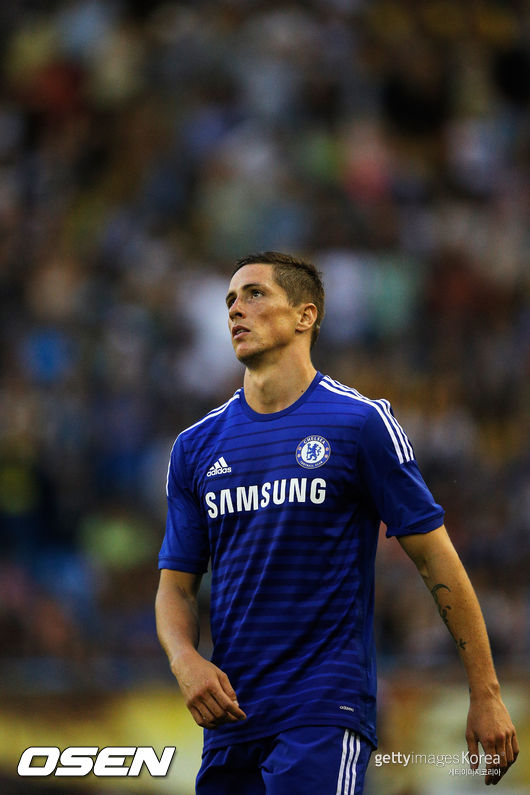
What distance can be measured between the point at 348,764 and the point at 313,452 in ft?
3.13

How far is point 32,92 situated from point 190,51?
1.81m

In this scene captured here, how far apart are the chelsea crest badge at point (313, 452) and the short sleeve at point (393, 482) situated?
11cm

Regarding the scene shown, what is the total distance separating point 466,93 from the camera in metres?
14.1

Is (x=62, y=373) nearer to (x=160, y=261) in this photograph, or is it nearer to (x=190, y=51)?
(x=160, y=261)

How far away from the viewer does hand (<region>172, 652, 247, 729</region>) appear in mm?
3754

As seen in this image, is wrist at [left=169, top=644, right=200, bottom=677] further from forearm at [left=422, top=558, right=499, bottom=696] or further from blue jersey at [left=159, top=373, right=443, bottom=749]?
forearm at [left=422, top=558, right=499, bottom=696]

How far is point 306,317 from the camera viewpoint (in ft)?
14.2

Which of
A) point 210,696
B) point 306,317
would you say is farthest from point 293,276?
point 210,696

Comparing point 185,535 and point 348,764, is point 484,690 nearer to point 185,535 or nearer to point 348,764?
point 348,764

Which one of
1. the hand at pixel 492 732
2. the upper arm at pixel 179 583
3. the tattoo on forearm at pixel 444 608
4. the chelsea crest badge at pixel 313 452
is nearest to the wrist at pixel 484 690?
the hand at pixel 492 732

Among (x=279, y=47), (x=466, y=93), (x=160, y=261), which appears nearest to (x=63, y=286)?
(x=160, y=261)

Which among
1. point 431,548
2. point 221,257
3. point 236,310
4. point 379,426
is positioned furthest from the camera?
point 221,257

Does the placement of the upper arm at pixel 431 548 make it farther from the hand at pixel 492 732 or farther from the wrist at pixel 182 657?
the wrist at pixel 182 657

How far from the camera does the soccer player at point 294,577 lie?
148 inches
